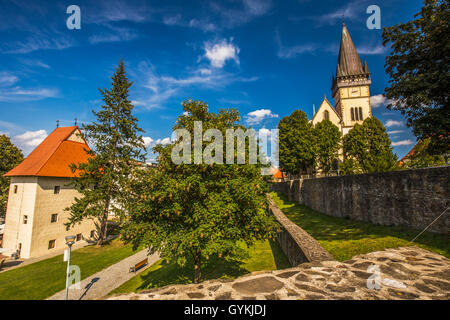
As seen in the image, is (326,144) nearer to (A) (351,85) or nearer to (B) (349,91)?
(B) (349,91)

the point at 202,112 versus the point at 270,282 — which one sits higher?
the point at 202,112

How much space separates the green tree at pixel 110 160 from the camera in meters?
20.3

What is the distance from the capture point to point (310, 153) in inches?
1407

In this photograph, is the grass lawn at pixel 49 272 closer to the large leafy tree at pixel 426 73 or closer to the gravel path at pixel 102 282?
the gravel path at pixel 102 282

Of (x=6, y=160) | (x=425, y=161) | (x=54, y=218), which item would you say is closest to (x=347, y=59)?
(x=425, y=161)

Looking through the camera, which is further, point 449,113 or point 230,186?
point 449,113

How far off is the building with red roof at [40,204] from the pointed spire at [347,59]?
191ft

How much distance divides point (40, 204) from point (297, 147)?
116 ft

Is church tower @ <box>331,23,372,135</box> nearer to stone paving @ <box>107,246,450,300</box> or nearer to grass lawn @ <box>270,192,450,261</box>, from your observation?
grass lawn @ <box>270,192,450,261</box>

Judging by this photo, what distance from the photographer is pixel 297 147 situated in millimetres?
36156

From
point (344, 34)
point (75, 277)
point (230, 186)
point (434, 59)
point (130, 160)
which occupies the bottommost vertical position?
point (75, 277)

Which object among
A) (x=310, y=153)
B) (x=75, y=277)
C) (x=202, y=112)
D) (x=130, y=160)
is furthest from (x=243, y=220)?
(x=310, y=153)
